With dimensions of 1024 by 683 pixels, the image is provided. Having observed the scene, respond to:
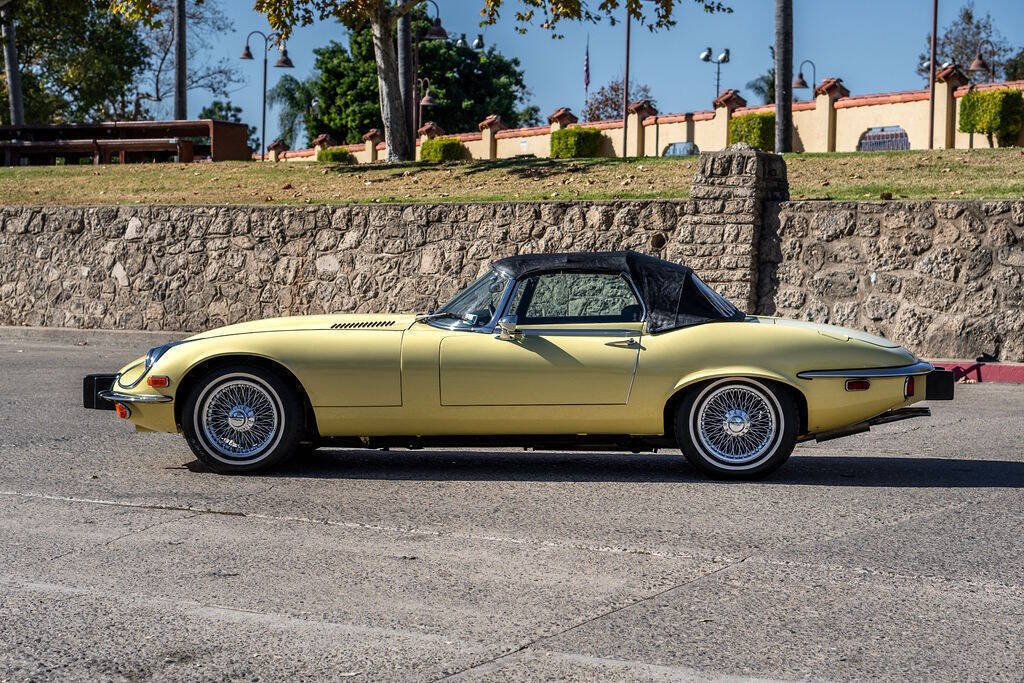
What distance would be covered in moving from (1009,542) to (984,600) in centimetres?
103

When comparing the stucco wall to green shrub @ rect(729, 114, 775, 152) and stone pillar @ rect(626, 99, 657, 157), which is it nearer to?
green shrub @ rect(729, 114, 775, 152)

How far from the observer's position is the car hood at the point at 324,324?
743 cm

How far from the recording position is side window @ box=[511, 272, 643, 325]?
719 centimetres

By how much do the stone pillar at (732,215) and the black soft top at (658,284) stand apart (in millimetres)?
8088

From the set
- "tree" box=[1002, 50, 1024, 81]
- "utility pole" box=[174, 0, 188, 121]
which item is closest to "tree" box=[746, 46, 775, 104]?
"tree" box=[1002, 50, 1024, 81]

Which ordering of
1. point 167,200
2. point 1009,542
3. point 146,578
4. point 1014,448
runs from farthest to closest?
point 167,200 → point 1014,448 → point 1009,542 → point 146,578

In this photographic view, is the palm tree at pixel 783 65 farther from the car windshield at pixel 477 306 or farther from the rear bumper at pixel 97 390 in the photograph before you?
the rear bumper at pixel 97 390

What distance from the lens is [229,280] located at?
18.8 meters

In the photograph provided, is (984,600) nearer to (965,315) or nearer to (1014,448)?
(1014,448)

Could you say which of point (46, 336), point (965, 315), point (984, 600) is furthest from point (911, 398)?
point (46, 336)

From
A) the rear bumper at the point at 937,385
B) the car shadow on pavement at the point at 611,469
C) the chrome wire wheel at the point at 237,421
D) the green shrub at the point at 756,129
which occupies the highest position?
the green shrub at the point at 756,129

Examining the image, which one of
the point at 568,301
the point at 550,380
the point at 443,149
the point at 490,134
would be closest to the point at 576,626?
the point at 550,380

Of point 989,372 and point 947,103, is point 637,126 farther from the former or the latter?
point 989,372

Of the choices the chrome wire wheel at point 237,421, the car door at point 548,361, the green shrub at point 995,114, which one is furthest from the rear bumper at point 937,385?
the green shrub at point 995,114
